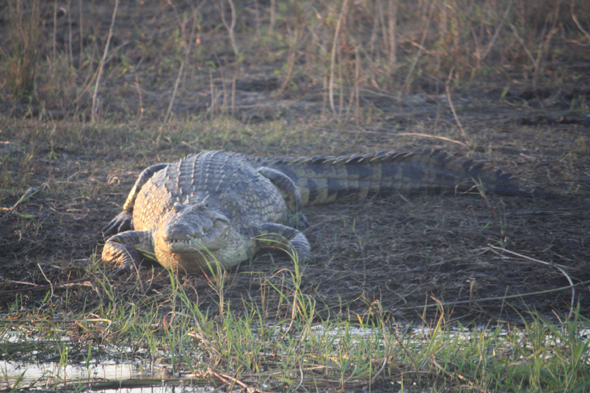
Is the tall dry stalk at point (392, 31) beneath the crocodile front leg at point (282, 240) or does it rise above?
above

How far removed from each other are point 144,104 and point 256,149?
2345mm

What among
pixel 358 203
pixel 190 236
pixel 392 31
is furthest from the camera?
pixel 392 31

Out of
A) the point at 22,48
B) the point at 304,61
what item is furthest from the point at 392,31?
the point at 22,48

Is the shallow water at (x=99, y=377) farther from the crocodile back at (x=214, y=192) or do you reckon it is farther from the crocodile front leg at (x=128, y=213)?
the crocodile front leg at (x=128, y=213)

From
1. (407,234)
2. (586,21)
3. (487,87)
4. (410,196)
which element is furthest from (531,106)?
(407,234)

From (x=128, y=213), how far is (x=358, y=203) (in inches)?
75.4

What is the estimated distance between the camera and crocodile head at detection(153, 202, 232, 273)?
3143 millimetres

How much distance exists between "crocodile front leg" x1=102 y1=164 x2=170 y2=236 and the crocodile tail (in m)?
0.96

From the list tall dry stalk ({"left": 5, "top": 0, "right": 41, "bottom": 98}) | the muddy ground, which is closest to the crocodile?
Answer: the muddy ground

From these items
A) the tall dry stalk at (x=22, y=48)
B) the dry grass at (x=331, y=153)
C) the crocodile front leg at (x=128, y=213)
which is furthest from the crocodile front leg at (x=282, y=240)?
the tall dry stalk at (x=22, y=48)

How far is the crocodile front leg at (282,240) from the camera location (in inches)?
142

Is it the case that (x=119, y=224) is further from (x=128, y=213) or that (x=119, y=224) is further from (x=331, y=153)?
(x=331, y=153)

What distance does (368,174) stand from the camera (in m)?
4.73

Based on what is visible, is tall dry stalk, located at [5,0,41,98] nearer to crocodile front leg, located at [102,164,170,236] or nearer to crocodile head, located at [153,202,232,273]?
crocodile front leg, located at [102,164,170,236]
